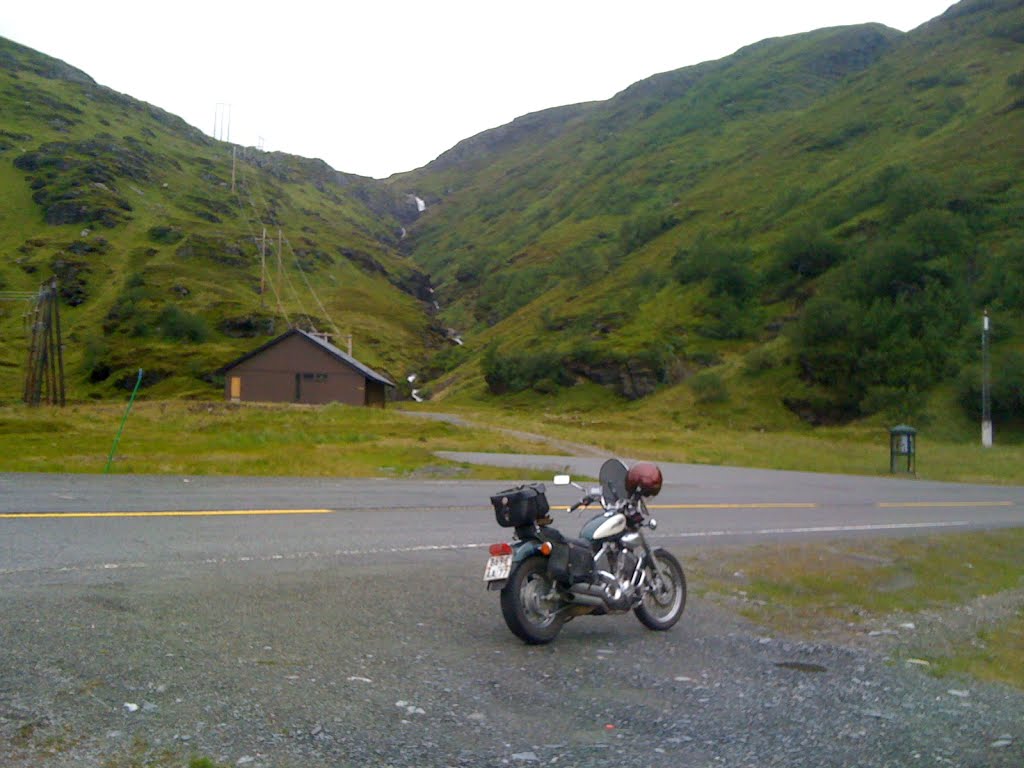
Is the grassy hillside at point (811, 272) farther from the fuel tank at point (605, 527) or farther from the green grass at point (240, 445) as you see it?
the fuel tank at point (605, 527)

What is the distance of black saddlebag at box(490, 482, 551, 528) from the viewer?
284 inches

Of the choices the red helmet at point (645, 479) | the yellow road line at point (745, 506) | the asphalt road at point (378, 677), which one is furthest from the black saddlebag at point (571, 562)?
the yellow road line at point (745, 506)

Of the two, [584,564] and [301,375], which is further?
[301,375]

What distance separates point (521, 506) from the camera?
23.7 ft

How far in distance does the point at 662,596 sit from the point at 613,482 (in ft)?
3.62

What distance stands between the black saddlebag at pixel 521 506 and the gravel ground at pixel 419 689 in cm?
96

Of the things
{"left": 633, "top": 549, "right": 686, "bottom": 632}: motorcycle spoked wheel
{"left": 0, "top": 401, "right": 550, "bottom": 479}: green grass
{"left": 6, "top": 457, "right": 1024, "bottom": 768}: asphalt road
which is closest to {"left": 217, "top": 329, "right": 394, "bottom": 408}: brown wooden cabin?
{"left": 0, "top": 401, "right": 550, "bottom": 479}: green grass

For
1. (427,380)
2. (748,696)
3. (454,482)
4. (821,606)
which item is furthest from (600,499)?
(427,380)

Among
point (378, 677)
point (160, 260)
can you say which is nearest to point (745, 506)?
point (378, 677)

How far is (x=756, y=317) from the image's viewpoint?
85375mm

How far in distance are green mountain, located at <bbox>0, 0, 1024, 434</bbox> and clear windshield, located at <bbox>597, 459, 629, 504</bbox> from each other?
52330 millimetres

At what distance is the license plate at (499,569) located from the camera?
7.15m

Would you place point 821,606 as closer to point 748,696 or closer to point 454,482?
point 748,696

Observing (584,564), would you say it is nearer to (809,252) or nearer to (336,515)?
(336,515)
